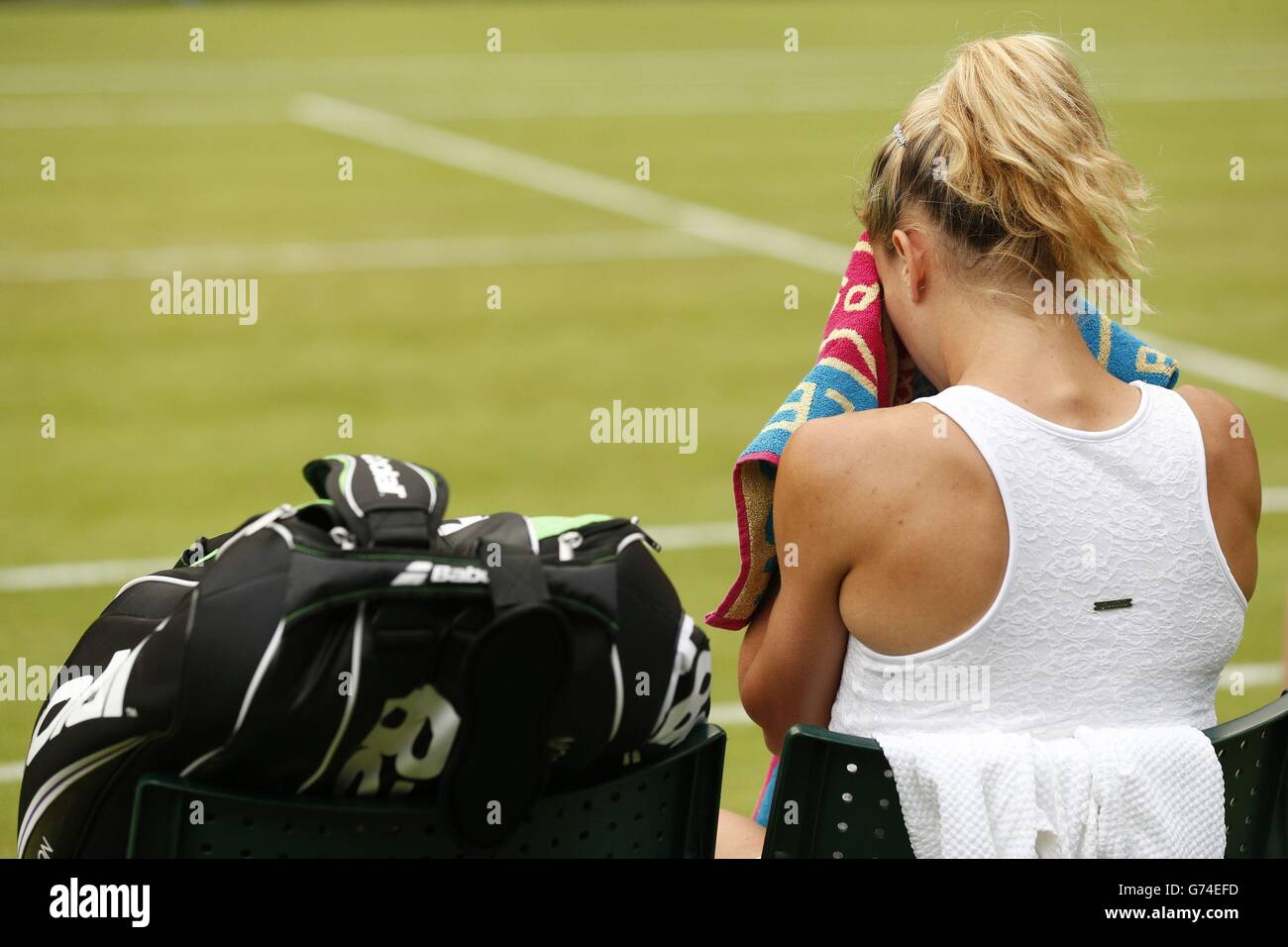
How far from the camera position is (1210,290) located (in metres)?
10.3

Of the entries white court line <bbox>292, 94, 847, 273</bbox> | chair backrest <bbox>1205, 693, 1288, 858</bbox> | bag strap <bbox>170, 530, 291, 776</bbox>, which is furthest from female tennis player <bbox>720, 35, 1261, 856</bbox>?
white court line <bbox>292, 94, 847, 273</bbox>

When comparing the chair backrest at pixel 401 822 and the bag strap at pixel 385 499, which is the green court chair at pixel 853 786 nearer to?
the chair backrest at pixel 401 822

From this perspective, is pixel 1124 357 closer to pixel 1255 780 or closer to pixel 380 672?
pixel 1255 780

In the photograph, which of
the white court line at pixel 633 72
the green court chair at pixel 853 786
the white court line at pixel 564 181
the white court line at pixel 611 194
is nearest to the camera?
the green court chair at pixel 853 786

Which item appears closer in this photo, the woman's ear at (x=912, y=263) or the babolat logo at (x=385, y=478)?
the babolat logo at (x=385, y=478)

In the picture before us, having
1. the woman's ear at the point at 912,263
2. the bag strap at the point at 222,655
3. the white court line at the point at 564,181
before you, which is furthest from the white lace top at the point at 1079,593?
the white court line at the point at 564,181

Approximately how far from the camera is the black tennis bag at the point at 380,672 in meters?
1.70

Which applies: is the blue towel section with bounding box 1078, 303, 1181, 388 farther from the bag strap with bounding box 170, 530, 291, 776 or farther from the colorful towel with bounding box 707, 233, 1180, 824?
the bag strap with bounding box 170, 530, 291, 776

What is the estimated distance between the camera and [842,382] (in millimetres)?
2471

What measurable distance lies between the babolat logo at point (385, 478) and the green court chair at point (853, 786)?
1.69ft

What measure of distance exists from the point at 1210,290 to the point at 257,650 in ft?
31.3

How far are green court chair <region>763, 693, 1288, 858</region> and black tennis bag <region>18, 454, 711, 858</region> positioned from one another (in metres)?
0.20
